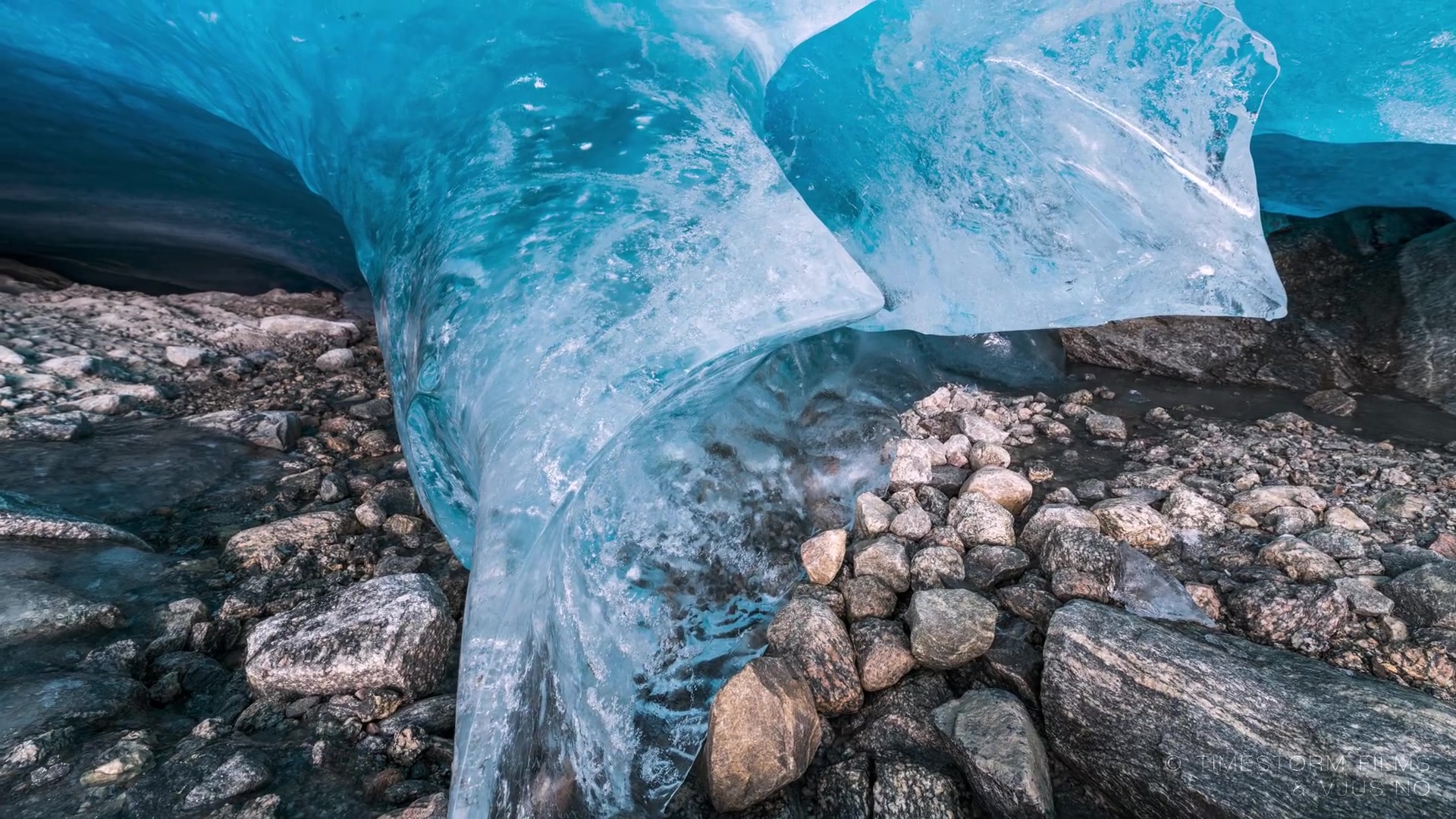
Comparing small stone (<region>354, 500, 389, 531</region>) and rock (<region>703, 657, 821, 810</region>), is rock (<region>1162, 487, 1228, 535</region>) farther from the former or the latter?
small stone (<region>354, 500, 389, 531</region>)

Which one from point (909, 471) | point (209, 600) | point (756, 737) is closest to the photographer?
point (756, 737)

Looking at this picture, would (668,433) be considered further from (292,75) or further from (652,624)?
(292,75)

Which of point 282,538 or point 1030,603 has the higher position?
point 282,538

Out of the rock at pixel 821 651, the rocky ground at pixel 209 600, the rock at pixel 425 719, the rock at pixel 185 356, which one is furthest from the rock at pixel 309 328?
the rock at pixel 821 651

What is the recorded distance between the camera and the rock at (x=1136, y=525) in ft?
5.05

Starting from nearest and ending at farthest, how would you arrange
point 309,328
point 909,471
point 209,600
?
point 209,600 → point 909,471 → point 309,328

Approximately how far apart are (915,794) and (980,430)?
1.26 m

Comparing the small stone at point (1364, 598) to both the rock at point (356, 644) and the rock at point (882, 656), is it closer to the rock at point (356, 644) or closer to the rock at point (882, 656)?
the rock at point (882, 656)

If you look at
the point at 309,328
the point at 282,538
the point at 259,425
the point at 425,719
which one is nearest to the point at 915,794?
the point at 425,719

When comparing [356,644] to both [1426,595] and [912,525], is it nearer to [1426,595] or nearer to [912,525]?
[912,525]

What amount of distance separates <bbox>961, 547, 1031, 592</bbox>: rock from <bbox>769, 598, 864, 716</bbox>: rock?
0.34m

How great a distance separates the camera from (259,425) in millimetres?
2248

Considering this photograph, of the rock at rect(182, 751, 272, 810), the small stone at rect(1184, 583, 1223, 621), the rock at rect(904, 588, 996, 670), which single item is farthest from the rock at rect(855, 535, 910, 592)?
the rock at rect(182, 751, 272, 810)

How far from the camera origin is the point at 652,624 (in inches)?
54.3
